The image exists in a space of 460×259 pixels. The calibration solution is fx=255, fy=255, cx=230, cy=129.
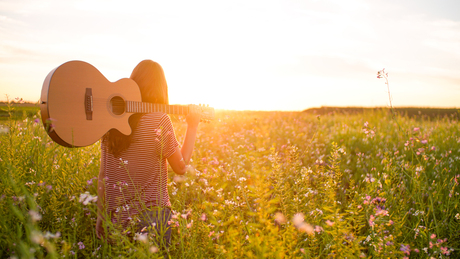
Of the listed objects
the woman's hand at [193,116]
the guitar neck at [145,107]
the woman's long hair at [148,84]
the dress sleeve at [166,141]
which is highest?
the woman's long hair at [148,84]

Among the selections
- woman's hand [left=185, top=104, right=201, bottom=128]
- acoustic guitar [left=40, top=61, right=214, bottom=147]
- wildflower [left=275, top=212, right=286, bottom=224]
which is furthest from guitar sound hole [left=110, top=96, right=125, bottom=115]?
wildflower [left=275, top=212, right=286, bottom=224]

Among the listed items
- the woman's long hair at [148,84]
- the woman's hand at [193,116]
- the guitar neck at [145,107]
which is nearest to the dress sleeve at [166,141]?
the woman's long hair at [148,84]

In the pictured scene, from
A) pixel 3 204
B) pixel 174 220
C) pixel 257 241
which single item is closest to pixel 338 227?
A: pixel 257 241

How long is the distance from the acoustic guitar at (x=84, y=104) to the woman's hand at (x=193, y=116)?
0.33 metres

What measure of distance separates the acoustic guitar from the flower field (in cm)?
23

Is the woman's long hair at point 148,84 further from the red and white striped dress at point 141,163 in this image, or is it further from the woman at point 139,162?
the red and white striped dress at point 141,163

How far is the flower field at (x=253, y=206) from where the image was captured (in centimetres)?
153

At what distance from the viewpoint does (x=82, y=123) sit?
244cm

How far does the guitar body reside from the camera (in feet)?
7.17

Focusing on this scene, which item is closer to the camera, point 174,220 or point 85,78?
point 174,220

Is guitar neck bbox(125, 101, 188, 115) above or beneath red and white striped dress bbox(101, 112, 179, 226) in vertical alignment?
above

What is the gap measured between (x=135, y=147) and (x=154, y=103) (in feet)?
2.11

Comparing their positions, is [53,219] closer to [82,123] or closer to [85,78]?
[82,123]

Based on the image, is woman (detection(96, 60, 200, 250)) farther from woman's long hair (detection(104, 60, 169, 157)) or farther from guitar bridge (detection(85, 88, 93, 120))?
guitar bridge (detection(85, 88, 93, 120))
